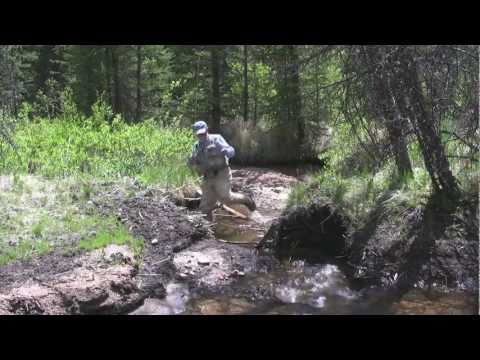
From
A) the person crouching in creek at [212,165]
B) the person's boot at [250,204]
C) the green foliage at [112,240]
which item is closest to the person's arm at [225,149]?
the person crouching in creek at [212,165]

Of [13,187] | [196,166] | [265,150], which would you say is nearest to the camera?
[13,187]

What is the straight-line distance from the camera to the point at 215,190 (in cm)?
1020

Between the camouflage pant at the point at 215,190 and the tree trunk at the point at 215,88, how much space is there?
9.67m

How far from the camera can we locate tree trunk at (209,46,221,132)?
19.9 meters

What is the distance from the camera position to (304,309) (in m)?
6.90

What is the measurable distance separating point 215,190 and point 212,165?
561 mm

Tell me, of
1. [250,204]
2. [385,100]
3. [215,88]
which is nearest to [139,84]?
[215,88]

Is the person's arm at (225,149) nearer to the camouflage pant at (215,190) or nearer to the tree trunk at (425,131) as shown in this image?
the camouflage pant at (215,190)

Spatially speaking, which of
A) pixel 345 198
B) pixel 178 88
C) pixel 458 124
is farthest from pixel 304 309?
pixel 178 88

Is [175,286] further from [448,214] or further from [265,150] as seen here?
[265,150]

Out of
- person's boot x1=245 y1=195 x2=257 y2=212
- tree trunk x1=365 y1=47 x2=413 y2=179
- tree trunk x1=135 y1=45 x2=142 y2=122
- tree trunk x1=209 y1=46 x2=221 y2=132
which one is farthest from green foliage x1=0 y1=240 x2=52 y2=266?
tree trunk x1=135 y1=45 x2=142 y2=122

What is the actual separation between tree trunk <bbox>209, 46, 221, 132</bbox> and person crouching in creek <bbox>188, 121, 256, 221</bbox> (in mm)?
9693

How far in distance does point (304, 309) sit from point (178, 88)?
620 inches

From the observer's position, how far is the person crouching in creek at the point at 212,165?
31.6ft
